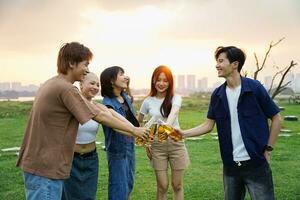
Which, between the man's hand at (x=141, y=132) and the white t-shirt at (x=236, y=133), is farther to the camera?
the man's hand at (x=141, y=132)

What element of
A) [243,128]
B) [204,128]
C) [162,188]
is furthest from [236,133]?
[162,188]

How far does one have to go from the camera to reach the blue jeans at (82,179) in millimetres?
4016

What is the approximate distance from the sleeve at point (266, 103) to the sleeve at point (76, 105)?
1404 mm

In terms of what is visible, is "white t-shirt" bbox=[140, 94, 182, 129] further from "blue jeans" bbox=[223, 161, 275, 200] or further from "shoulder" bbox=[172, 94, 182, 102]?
"blue jeans" bbox=[223, 161, 275, 200]

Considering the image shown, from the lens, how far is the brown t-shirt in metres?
2.96

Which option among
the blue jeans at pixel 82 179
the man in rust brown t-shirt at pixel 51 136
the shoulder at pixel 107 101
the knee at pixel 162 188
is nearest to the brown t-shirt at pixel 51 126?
the man in rust brown t-shirt at pixel 51 136

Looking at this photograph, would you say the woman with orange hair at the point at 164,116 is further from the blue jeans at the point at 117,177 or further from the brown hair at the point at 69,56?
the brown hair at the point at 69,56

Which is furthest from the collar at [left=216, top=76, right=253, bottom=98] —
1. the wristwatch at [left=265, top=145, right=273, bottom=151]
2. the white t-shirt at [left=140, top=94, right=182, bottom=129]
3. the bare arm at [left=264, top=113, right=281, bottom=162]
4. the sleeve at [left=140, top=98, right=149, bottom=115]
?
the sleeve at [left=140, top=98, right=149, bottom=115]

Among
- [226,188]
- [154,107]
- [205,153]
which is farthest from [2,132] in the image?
[226,188]

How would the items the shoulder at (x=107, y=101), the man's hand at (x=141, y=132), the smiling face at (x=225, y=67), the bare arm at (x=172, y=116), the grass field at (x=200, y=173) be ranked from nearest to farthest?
the smiling face at (x=225, y=67) → the man's hand at (x=141, y=132) → the shoulder at (x=107, y=101) → the bare arm at (x=172, y=116) → the grass field at (x=200, y=173)

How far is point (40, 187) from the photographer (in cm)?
298

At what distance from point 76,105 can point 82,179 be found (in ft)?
4.15

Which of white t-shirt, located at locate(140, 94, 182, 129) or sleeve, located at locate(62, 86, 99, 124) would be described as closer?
sleeve, located at locate(62, 86, 99, 124)

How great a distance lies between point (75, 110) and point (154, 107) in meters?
2.08
